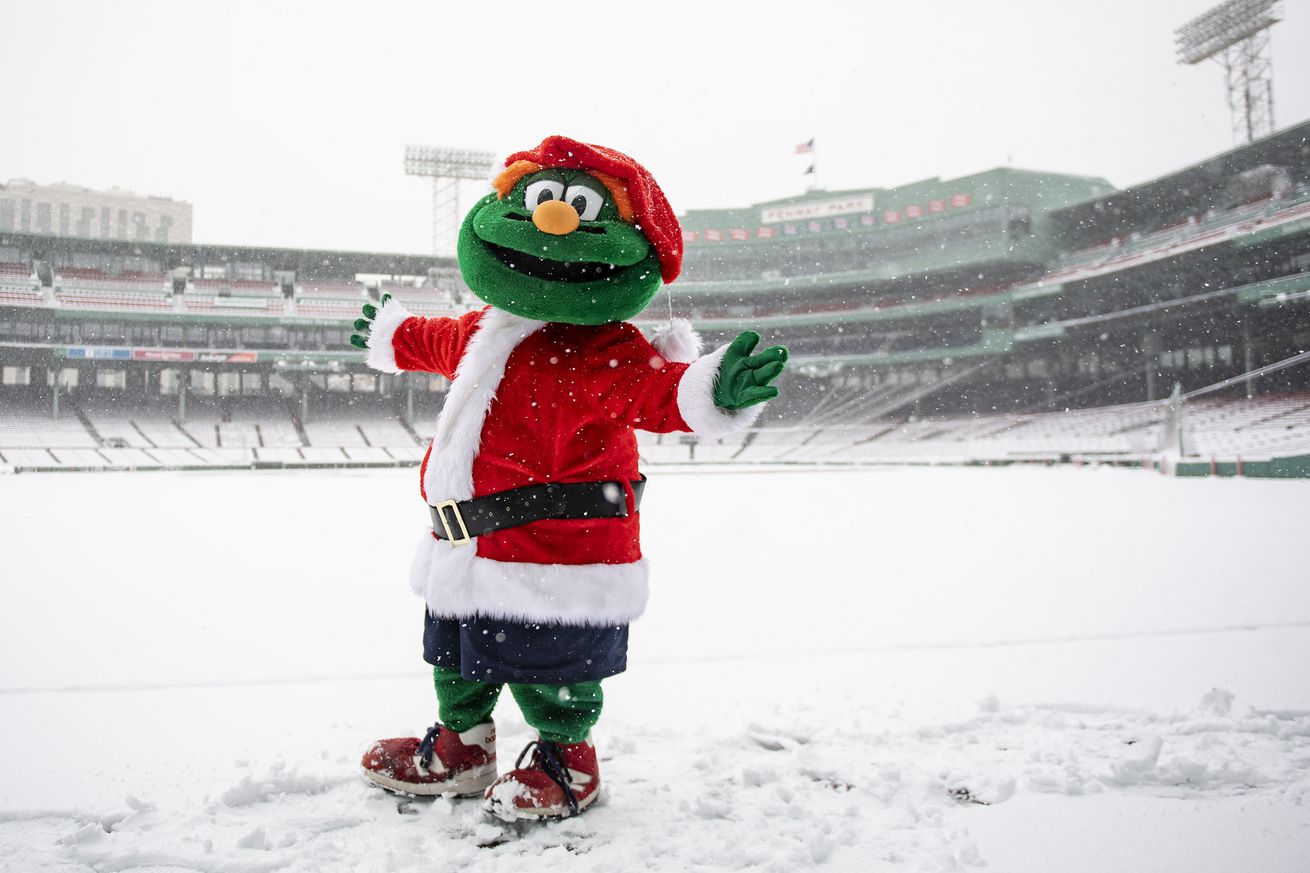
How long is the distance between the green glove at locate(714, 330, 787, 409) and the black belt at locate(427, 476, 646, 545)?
15.3 inches

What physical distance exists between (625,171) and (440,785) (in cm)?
148

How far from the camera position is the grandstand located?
832 inches

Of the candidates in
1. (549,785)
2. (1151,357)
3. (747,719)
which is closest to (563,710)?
(549,785)

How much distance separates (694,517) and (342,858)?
6.58 metres

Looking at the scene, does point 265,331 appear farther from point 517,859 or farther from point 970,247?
point 517,859

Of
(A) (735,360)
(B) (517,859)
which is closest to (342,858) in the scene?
(B) (517,859)

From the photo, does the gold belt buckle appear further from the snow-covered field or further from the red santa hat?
the red santa hat

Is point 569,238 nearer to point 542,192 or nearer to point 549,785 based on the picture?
point 542,192

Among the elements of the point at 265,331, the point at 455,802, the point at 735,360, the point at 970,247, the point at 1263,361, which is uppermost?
the point at 970,247

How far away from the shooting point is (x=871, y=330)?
1204 inches

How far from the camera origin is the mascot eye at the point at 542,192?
173cm

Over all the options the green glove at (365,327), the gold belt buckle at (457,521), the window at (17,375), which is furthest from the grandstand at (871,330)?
the gold belt buckle at (457,521)

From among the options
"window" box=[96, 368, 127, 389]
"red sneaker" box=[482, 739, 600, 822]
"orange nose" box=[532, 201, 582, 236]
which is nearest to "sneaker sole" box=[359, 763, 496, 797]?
"red sneaker" box=[482, 739, 600, 822]

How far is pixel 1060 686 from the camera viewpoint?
7.25 feet
